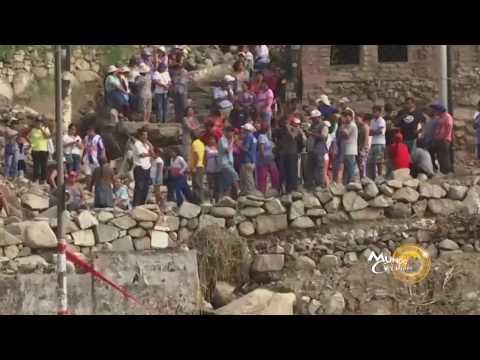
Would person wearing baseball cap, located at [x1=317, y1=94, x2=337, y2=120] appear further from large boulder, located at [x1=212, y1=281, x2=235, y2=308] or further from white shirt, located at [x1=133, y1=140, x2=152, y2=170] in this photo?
large boulder, located at [x1=212, y1=281, x2=235, y2=308]

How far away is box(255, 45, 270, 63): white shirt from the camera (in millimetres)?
10602

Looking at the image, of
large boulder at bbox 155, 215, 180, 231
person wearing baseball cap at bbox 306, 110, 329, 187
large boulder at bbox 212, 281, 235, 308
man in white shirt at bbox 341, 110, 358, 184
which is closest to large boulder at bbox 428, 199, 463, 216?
man in white shirt at bbox 341, 110, 358, 184

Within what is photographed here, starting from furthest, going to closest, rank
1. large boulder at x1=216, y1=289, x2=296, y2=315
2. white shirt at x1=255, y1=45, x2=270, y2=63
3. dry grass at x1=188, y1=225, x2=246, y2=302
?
white shirt at x1=255, y1=45, x2=270, y2=63 → dry grass at x1=188, y1=225, x2=246, y2=302 → large boulder at x1=216, y1=289, x2=296, y2=315

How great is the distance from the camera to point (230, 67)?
422 inches

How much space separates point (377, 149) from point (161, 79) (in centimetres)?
261

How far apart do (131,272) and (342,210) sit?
2504 millimetres

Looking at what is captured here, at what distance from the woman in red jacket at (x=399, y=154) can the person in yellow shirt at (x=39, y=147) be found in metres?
3.93

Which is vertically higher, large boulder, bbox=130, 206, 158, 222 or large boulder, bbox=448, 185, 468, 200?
large boulder, bbox=448, 185, 468, 200

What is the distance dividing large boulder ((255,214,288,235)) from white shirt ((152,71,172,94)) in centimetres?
185

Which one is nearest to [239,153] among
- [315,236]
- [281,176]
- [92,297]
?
[281,176]

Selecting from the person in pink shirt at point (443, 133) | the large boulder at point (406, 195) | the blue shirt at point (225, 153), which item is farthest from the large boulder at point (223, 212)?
the person in pink shirt at point (443, 133)

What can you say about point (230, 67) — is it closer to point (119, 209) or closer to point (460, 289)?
point (119, 209)
